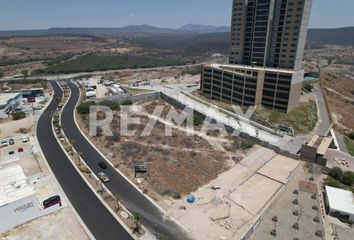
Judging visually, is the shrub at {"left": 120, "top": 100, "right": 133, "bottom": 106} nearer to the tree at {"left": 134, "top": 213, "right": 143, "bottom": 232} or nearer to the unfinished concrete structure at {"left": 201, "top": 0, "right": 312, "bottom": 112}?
the unfinished concrete structure at {"left": 201, "top": 0, "right": 312, "bottom": 112}

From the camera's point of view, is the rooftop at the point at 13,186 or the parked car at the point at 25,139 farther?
the parked car at the point at 25,139

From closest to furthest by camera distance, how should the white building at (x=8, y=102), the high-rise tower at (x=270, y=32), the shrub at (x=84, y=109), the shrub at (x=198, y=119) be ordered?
the shrub at (x=198, y=119), the white building at (x=8, y=102), the shrub at (x=84, y=109), the high-rise tower at (x=270, y=32)

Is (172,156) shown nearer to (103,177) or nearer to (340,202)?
(103,177)

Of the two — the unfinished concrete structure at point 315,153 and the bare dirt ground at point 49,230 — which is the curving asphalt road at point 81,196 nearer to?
the bare dirt ground at point 49,230

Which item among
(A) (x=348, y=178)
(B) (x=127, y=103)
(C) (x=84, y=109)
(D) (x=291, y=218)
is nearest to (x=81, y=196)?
(D) (x=291, y=218)

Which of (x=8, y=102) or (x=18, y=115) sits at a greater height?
(x=8, y=102)

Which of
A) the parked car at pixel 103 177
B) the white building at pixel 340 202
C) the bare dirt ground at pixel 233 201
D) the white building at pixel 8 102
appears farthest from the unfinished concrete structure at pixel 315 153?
the white building at pixel 8 102
